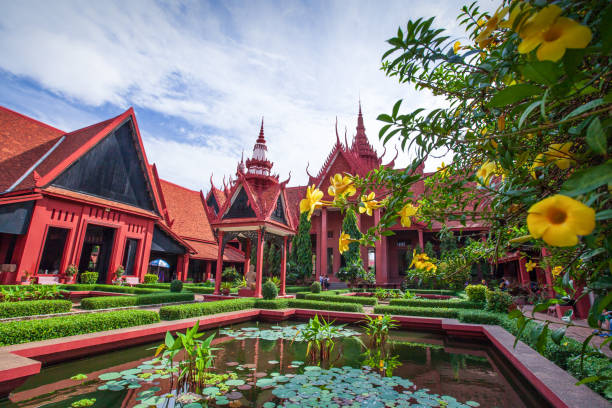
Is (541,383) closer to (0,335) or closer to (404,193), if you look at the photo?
(404,193)

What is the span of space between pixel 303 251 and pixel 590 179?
20.9m

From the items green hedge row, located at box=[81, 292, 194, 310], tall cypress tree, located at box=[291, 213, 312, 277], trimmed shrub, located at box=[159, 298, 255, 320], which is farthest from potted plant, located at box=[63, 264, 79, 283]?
tall cypress tree, located at box=[291, 213, 312, 277]

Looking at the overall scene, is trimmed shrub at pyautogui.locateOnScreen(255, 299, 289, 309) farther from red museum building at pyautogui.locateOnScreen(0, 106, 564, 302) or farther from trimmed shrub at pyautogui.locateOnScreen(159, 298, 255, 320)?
red museum building at pyautogui.locateOnScreen(0, 106, 564, 302)

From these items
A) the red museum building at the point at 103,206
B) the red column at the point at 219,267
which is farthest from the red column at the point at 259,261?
the red column at the point at 219,267

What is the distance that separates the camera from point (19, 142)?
13.5 metres

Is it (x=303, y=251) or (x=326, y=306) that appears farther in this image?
(x=303, y=251)

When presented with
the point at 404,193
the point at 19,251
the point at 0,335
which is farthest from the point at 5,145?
the point at 404,193

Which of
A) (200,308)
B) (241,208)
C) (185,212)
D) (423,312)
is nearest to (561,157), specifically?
(200,308)

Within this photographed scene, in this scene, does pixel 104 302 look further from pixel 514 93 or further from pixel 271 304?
pixel 514 93

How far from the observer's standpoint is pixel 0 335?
4254 mm

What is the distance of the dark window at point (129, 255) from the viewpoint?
15.0 meters

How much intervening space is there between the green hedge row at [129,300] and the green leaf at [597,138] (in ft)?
32.7

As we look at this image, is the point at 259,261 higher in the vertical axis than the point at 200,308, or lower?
higher

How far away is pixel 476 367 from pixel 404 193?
5.26 m
